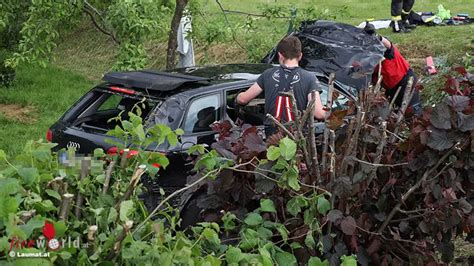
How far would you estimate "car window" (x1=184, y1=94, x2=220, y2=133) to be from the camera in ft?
20.8

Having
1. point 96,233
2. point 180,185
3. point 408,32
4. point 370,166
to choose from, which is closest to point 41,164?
point 96,233

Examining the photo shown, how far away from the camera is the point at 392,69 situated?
341 inches

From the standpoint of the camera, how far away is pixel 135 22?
832 centimetres

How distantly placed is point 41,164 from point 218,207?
3.41 feet

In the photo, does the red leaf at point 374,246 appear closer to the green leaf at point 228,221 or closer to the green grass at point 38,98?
the green leaf at point 228,221

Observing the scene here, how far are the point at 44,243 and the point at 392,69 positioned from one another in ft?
22.5

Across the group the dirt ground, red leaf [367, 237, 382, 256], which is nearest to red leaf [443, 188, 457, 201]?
red leaf [367, 237, 382, 256]

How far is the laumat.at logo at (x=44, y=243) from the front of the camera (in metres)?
2.15

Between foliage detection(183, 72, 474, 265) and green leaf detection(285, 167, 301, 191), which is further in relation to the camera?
foliage detection(183, 72, 474, 265)

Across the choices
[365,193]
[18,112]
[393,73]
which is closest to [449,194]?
[365,193]

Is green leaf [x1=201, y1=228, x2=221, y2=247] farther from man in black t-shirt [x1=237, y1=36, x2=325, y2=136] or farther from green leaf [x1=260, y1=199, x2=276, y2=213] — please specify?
man in black t-shirt [x1=237, y1=36, x2=325, y2=136]

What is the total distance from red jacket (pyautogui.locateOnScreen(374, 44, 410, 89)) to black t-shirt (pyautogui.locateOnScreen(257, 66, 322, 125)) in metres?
2.94

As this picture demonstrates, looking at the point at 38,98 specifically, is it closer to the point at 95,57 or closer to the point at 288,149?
the point at 95,57

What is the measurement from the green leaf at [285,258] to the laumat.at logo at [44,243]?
92 centimetres
